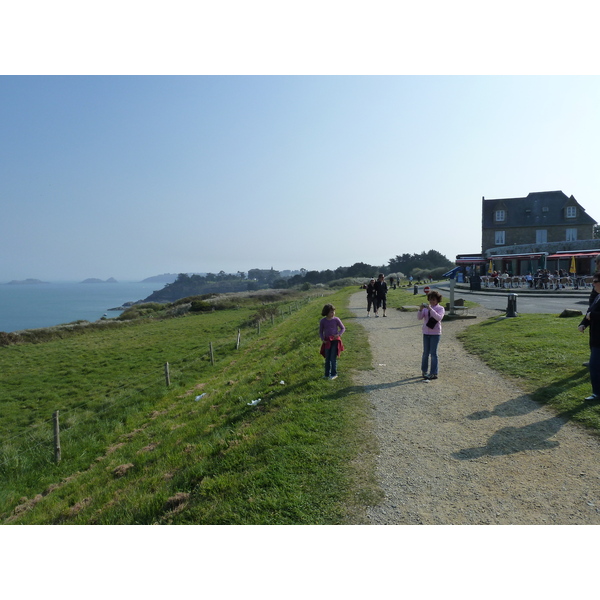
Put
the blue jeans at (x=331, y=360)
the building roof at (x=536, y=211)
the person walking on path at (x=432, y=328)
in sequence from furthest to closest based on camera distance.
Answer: the building roof at (x=536, y=211) → the blue jeans at (x=331, y=360) → the person walking on path at (x=432, y=328)

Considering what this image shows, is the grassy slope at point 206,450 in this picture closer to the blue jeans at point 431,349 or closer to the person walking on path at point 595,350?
the blue jeans at point 431,349

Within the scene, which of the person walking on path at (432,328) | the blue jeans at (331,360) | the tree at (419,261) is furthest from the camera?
the tree at (419,261)

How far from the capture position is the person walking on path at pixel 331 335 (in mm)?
8625

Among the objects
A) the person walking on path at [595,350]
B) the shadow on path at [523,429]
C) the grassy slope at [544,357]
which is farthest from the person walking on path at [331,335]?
the person walking on path at [595,350]

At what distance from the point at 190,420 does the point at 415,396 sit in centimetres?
578

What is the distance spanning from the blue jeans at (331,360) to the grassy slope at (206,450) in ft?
1.17

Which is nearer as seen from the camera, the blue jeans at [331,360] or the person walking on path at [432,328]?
the person walking on path at [432,328]

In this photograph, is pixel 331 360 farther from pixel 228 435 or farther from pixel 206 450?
pixel 206 450

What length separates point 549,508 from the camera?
396 centimetres

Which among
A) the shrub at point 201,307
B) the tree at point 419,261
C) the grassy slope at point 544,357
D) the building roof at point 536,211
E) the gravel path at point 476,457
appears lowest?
the shrub at point 201,307

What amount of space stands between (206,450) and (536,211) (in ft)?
189

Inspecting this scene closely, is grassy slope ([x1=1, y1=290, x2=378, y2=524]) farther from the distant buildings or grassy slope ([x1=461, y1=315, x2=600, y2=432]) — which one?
the distant buildings

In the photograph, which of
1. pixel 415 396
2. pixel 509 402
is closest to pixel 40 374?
pixel 415 396
